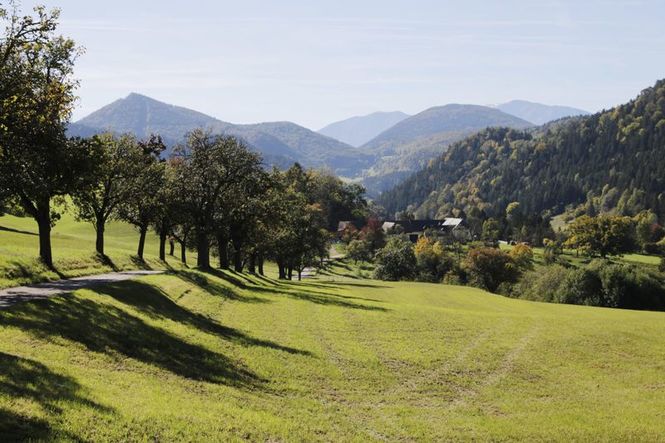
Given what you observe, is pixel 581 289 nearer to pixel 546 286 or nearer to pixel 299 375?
pixel 546 286

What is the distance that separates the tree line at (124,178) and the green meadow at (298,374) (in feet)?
23.9

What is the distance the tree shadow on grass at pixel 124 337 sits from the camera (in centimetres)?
2325

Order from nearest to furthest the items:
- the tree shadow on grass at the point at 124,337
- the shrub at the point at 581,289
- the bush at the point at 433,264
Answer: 1. the tree shadow on grass at the point at 124,337
2. the shrub at the point at 581,289
3. the bush at the point at 433,264

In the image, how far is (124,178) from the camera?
5972 cm

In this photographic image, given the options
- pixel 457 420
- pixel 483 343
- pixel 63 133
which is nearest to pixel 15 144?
pixel 63 133

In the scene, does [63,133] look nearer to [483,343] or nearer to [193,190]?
[193,190]

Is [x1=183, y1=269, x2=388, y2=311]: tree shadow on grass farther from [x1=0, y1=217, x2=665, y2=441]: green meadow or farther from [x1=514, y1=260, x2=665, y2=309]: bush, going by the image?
[x1=514, y1=260, x2=665, y2=309]: bush

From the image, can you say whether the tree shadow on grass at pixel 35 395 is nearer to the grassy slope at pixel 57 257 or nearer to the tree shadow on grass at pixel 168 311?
the tree shadow on grass at pixel 168 311

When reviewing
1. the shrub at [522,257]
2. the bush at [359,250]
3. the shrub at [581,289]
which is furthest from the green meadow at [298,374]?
the bush at [359,250]

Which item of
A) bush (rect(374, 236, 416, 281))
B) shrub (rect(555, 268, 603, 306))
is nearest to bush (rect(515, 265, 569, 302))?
shrub (rect(555, 268, 603, 306))

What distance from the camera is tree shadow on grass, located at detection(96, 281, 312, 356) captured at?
31.6 m

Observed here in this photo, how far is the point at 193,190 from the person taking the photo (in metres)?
64.1

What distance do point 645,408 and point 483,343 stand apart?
13.3m

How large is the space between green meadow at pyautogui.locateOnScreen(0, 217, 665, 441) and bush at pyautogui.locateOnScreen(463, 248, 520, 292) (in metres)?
108
